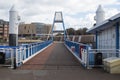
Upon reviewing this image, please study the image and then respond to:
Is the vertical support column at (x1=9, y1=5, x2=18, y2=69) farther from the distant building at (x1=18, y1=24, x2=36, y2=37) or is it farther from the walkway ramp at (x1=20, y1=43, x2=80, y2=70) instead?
the distant building at (x1=18, y1=24, x2=36, y2=37)

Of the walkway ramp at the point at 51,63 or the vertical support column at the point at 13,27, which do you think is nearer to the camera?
the walkway ramp at the point at 51,63

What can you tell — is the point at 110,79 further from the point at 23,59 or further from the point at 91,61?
the point at 23,59

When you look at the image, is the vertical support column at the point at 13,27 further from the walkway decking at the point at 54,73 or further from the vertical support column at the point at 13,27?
the walkway decking at the point at 54,73

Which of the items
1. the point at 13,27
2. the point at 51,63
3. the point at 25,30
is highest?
the point at 25,30

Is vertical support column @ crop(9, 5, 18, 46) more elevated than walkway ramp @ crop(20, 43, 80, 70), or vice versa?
vertical support column @ crop(9, 5, 18, 46)

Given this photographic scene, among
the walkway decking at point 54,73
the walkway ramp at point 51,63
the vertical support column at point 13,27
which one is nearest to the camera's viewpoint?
the walkway decking at point 54,73

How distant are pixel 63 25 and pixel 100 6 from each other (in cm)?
7014

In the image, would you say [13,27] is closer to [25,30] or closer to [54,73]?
[54,73]

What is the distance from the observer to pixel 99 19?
3030 cm

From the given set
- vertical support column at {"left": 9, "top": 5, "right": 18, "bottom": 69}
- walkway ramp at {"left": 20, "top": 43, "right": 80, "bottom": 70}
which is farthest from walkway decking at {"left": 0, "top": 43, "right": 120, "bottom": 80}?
vertical support column at {"left": 9, "top": 5, "right": 18, "bottom": 69}

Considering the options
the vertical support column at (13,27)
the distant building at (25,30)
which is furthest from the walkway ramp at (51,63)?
the distant building at (25,30)

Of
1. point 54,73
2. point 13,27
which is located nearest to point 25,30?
point 13,27

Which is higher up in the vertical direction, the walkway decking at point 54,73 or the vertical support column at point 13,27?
the vertical support column at point 13,27

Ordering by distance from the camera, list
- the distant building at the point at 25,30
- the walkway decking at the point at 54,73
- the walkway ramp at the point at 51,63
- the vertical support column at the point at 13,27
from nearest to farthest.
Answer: the walkway decking at the point at 54,73
the walkway ramp at the point at 51,63
the vertical support column at the point at 13,27
the distant building at the point at 25,30
